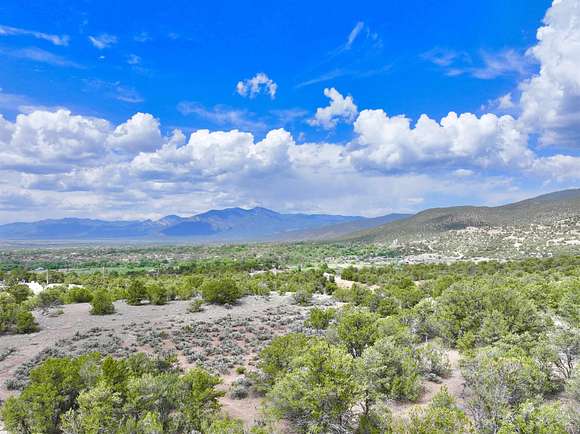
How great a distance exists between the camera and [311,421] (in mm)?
12016

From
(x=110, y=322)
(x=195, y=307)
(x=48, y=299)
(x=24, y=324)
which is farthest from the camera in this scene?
(x=48, y=299)

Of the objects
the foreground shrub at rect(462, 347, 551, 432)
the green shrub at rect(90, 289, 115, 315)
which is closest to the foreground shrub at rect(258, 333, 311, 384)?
the foreground shrub at rect(462, 347, 551, 432)

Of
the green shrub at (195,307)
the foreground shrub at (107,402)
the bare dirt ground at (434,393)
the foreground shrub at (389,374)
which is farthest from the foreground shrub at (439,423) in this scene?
the green shrub at (195,307)

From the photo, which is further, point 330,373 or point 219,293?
point 219,293

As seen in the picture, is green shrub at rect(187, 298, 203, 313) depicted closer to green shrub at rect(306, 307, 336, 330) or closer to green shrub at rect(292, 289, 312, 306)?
green shrub at rect(292, 289, 312, 306)

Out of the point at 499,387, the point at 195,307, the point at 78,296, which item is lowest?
the point at 195,307

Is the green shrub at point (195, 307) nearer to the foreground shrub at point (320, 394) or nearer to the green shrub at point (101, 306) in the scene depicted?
the green shrub at point (101, 306)

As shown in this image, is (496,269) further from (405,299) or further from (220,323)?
(220,323)

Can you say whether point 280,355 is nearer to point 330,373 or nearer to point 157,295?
point 330,373

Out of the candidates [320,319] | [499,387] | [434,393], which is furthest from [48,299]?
[499,387]

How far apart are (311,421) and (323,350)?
2271mm

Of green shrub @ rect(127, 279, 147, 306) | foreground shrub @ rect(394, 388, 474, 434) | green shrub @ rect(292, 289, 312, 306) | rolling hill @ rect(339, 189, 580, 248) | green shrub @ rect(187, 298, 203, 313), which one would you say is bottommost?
green shrub @ rect(292, 289, 312, 306)

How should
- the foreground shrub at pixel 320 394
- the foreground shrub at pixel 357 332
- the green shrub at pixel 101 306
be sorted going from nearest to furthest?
the foreground shrub at pixel 320 394 → the foreground shrub at pixel 357 332 → the green shrub at pixel 101 306

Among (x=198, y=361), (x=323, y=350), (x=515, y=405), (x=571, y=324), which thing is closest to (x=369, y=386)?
(x=323, y=350)
